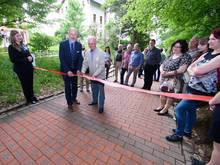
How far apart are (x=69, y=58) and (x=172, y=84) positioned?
8.62 ft

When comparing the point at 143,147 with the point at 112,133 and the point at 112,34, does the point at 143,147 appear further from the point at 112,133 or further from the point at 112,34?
the point at 112,34

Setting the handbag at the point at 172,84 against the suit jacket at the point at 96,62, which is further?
the suit jacket at the point at 96,62

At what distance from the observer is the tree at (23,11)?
185 inches

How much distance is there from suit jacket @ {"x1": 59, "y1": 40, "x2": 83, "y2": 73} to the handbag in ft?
7.52

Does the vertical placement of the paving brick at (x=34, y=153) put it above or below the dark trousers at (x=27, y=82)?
below

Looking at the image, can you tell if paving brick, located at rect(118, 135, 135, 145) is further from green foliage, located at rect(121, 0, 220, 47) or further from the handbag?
green foliage, located at rect(121, 0, 220, 47)

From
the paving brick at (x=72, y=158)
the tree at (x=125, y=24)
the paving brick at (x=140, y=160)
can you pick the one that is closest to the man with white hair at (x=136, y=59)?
the paving brick at (x=140, y=160)

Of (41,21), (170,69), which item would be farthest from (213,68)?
(41,21)

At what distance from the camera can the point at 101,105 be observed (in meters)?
3.23

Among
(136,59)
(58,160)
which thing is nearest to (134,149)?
(58,160)

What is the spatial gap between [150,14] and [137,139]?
15.3ft

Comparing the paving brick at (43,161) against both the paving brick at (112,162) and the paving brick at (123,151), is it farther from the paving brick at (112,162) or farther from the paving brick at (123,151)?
the paving brick at (123,151)

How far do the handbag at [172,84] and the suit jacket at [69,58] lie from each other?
2291 mm

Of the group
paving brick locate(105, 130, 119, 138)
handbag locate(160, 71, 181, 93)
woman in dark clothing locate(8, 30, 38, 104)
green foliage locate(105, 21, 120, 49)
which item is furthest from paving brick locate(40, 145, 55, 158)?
green foliage locate(105, 21, 120, 49)
